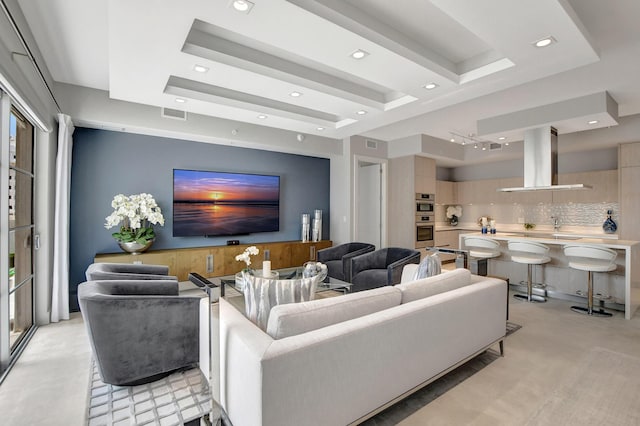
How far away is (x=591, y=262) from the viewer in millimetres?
4000

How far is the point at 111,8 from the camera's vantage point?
2051 mm

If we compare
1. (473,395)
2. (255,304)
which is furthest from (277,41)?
(473,395)

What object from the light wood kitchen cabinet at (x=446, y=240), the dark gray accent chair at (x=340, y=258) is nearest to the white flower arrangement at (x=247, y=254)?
the dark gray accent chair at (x=340, y=258)

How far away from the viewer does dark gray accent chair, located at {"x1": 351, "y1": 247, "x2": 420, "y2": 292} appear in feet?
13.1

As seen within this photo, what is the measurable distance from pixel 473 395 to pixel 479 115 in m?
3.91

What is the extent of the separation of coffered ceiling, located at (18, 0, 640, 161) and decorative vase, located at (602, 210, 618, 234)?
245 cm

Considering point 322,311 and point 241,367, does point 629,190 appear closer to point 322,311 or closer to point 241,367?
point 322,311

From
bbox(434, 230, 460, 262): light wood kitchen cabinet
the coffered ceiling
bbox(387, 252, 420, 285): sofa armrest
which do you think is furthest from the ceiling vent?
bbox(434, 230, 460, 262): light wood kitchen cabinet

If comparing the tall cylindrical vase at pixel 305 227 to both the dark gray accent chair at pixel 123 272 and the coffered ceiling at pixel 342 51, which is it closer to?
the coffered ceiling at pixel 342 51

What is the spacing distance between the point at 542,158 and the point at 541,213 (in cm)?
298

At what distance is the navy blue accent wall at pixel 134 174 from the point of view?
13.8 ft

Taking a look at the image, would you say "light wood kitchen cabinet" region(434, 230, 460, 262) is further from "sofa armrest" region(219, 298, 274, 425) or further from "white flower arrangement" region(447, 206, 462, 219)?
"sofa armrest" region(219, 298, 274, 425)

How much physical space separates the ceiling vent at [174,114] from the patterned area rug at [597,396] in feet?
15.9

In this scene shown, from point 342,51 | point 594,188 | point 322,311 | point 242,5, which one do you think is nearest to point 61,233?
point 242,5
